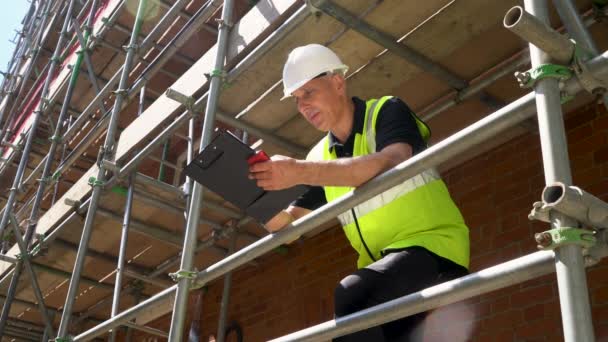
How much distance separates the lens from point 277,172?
9.18 feet

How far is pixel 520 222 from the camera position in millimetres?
4918

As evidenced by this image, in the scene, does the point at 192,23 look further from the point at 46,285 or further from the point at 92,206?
the point at 46,285

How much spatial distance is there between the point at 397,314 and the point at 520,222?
2.80 meters

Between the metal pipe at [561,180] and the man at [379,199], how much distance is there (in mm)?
667

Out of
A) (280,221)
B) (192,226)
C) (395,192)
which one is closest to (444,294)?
(395,192)

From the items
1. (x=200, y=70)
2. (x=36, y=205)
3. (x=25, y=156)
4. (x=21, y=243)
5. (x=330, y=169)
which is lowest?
(x=330, y=169)

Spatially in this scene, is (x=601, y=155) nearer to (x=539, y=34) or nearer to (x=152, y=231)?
(x=539, y=34)

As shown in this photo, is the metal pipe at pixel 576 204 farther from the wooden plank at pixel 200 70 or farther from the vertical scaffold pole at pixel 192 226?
the wooden plank at pixel 200 70

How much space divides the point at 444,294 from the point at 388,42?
2.35 m

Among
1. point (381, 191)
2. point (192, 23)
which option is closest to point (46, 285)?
point (192, 23)

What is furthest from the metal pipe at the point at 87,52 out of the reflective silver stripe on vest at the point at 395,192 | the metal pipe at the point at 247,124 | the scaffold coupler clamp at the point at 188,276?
the reflective silver stripe on vest at the point at 395,192

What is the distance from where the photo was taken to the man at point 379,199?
2.70 meters

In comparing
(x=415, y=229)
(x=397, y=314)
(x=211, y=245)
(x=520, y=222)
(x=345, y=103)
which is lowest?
(x=397, y=314)

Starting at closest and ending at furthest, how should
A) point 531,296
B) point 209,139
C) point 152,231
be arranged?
point 209,139, point 531,296, point 152,231
